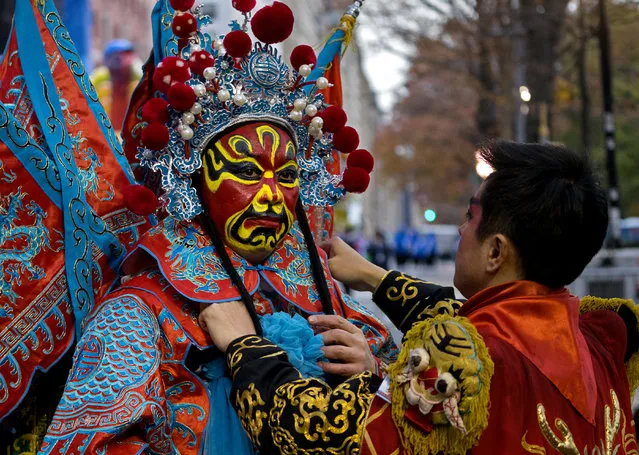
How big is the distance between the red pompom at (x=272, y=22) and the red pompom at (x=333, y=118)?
12.2 inches

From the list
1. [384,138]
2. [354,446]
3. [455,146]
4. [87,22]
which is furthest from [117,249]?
[384,138]

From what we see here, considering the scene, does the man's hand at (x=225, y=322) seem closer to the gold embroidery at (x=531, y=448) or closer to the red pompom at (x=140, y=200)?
the red pompom at (x=140, y=200)

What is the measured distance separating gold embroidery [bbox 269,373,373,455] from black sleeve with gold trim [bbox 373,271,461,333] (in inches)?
38.7

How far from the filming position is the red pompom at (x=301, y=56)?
124 inches

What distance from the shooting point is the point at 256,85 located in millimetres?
3062

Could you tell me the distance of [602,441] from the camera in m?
2.46

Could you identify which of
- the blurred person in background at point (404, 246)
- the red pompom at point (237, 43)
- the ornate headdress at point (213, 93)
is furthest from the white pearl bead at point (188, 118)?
the blurred person in background at point (404, 246)

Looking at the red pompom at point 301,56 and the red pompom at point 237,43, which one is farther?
the red pompom at point 301,56

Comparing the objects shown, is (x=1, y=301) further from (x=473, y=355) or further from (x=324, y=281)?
(x=473, y=355)

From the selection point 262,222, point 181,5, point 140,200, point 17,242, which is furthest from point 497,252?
point 17,242

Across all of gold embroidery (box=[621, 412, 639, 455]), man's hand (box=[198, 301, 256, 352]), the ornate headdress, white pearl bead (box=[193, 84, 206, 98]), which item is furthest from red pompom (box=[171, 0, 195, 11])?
gold embroidery (box=[621, 412, 639, 455])

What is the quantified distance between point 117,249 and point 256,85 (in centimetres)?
74

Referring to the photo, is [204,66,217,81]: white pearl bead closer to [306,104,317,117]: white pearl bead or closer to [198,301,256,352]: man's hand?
[306,104,317,117]: white pearl bead

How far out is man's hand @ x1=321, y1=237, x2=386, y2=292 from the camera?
136 inches
